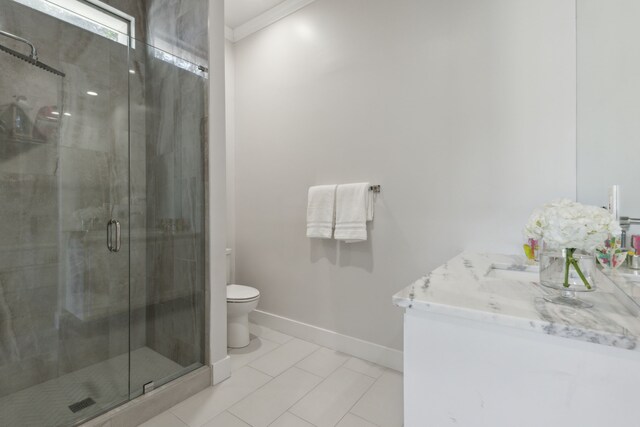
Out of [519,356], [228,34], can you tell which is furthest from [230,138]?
[519,356]

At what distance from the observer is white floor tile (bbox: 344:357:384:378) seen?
76.9 inches

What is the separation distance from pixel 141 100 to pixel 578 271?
93.9 inches

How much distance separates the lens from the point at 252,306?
2295 mm

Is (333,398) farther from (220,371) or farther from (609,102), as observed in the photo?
(609,102)

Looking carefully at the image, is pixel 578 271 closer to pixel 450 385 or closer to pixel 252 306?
pixel 450 385

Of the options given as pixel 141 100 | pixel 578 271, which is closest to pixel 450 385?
pixel 578 271

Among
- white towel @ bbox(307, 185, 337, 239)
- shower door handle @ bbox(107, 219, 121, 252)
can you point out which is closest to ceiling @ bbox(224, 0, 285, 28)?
white towel @ bbox(307, 185, 337, 239)

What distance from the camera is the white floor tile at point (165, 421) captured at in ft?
4.87

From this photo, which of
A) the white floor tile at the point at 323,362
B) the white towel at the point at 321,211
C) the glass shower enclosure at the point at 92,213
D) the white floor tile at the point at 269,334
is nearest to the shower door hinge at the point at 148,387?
the glass shower enclosure at the point at 92,213

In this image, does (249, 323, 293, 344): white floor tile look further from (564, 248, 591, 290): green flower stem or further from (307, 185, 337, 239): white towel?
(564, 248, 591, 290): green flower stem

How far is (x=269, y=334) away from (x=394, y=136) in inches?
74.9

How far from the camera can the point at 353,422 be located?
1.51m

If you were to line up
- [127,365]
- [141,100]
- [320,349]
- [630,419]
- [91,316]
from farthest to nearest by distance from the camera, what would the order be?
[320,349], [141,100], [91,316], [127,365], [630,419]

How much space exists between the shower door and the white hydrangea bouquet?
197 cm
